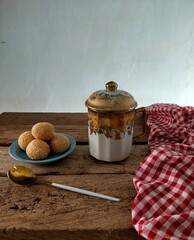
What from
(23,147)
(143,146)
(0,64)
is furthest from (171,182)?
(0,64)

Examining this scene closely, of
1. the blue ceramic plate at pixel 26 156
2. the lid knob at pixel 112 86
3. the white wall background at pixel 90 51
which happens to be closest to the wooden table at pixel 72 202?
the blue ceramic plate at pixel 26 156

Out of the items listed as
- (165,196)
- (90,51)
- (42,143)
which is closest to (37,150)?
(42,143)

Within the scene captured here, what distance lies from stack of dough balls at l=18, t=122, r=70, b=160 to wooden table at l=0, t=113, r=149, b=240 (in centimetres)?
3

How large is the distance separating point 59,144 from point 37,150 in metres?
0.05

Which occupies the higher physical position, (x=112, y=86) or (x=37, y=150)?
(x=112, y=86)

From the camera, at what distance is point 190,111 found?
2.36 ft

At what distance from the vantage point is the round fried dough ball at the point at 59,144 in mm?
540

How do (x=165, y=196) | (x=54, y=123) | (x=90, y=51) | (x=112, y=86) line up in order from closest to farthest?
(x=165, y=196)
(x=112, y=86)
(x=54, y=123)
(x=90, y=51)

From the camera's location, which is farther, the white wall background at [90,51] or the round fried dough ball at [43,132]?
the white wall background at [90,51]

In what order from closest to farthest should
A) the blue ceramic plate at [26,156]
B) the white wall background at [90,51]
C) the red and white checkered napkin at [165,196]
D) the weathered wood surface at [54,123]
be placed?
the red and white checkered napkin at [165,196], the blue ceramic plate at [26,156], the weathered wood surface at [54,123], the white wall background at [90,51]

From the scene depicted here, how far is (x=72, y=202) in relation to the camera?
0.42 metres

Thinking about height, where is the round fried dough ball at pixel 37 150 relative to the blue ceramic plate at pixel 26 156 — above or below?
above

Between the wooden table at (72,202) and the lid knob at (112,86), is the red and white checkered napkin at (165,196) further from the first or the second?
the lid knob at (112,86)

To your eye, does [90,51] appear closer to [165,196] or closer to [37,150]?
[37,150]
